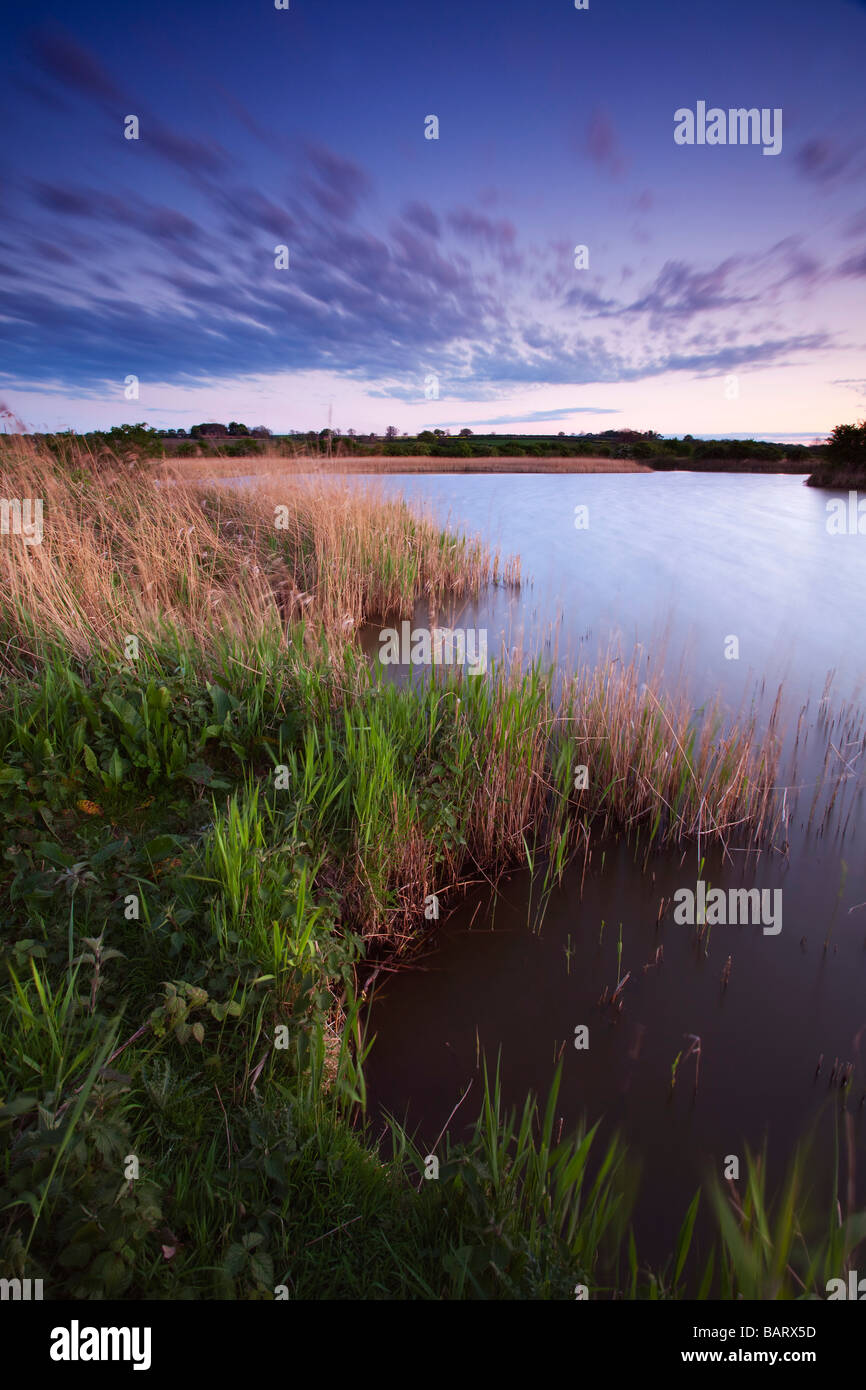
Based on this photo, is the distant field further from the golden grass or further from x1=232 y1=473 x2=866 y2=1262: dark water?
x1=232 y1=473 x2=866 y2=1262: dark water

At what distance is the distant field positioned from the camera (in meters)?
13.3

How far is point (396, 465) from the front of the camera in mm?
36031

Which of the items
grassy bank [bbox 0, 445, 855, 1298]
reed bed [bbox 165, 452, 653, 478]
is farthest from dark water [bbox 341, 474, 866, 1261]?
reed bed [bbox 165, 452, 653, 478]

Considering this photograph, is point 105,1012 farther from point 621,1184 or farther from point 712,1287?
point 712,1287

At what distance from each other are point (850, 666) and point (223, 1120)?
830 cm

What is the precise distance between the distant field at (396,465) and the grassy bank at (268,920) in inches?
287

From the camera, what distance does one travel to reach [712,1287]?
6.39ft

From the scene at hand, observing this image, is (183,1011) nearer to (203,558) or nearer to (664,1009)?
(664,1009)

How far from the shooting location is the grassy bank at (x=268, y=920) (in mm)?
1611

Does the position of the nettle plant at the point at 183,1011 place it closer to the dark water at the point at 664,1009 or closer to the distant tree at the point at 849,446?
the dark water at the point at 664,1009

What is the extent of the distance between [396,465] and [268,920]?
36031 millimetres

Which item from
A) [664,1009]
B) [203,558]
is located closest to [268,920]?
[664,1009]

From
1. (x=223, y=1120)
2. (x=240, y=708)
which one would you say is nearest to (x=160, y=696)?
(x=240, y=708)

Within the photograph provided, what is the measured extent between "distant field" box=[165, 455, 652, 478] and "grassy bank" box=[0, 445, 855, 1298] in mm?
7288
